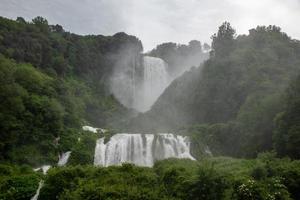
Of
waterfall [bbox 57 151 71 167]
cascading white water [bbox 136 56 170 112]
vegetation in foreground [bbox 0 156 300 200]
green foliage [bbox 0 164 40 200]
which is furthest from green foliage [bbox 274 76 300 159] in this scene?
cascading white water [bbox 136 56 170 112]

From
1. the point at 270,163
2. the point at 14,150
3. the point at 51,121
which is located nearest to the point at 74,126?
the point at 51,121

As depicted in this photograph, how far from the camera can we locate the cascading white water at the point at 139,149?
4634cm

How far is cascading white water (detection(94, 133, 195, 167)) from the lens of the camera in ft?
152

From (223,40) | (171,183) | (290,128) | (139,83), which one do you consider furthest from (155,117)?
(171,183)

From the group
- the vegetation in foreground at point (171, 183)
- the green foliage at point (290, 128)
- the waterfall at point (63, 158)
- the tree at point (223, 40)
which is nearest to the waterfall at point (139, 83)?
the tree at point (223, 40)

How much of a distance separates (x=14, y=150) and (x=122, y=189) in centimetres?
2522

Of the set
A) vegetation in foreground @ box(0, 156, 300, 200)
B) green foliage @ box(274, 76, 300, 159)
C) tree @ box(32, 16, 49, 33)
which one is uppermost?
tree @ box(32, 16, 49, 33)

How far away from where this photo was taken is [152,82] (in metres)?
94.1

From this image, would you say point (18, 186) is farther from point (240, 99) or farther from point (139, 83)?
point (139, 83)

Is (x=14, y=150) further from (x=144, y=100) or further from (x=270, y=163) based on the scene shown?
(x=144, y=100)

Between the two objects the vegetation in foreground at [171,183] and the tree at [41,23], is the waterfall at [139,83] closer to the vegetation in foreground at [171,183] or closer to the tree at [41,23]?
the tree at [41,23]

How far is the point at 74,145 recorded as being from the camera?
47.8 metres

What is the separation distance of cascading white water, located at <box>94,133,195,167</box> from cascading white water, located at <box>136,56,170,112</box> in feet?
144

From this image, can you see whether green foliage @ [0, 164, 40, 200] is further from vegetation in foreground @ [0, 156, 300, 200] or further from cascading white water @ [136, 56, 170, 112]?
cascading white water @ [136, 56, 170, 112]
